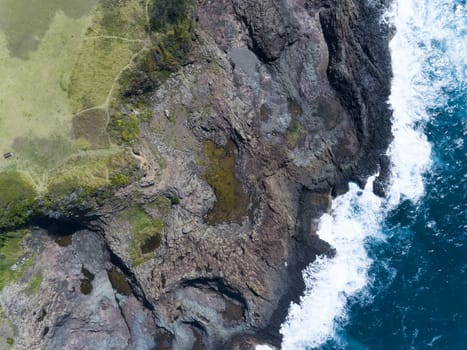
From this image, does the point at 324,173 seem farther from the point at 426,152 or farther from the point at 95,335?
the point at 95,335

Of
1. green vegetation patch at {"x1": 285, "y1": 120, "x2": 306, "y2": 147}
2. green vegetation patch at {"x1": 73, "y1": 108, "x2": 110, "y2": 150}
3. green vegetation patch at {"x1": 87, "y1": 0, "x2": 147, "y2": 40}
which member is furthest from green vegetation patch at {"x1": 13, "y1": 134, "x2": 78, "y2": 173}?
green vegetation patch at {"x1": 285, "y1": 120, "x2": 306, "y2": 147}

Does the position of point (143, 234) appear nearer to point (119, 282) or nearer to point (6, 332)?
point (119, 282)

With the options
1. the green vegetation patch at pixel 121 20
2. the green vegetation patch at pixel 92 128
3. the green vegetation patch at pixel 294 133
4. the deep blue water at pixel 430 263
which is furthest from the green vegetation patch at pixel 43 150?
the deep blue water at pixel 430 263

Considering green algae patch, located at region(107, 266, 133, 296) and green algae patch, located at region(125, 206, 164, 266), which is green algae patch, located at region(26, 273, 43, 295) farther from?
green algae patch, located at region(125, 206, 164, 266)

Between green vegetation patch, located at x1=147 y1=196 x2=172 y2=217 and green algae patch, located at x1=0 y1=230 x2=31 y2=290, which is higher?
green vegetation patch, located at x1=147 y1=196 x2=172 y2=217

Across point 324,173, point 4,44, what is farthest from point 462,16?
point 4,44

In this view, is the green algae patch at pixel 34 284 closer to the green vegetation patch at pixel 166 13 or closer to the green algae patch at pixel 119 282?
the green algae patch at pixel 119 282

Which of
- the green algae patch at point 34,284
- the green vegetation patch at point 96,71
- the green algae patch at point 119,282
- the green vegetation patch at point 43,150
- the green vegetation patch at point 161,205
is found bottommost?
the green algae patch at point 34,284
